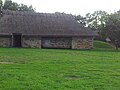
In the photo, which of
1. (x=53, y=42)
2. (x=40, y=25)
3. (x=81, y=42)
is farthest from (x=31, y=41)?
(x=81, y=42)

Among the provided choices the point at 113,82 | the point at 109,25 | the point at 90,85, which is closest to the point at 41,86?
the point at 90,85

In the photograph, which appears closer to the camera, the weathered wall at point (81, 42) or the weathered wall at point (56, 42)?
the weathered wall at point (56, 42)

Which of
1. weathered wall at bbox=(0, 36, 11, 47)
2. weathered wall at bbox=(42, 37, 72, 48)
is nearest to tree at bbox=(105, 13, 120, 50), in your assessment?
weathered wall at bbox=(42, 37, 72, 48)

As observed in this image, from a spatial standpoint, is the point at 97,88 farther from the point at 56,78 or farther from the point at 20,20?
the point at 20,20

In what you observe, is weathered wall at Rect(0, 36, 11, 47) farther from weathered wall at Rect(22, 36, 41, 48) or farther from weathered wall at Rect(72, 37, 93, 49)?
weathered wall at Rect(72, 37, 93, 49)

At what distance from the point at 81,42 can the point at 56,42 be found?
307 centimetres

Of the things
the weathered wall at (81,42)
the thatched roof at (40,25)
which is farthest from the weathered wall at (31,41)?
the weathered wall at (81,42)

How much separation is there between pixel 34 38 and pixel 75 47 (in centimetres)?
517

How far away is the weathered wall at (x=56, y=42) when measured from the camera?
37.7 m

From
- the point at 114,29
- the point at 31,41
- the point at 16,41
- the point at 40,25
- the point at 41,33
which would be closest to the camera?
the point at 41,33

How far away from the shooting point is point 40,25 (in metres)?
38.3

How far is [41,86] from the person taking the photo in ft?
32.0

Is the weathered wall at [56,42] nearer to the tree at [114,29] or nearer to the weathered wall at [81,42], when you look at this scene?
the weathered wall at [81,42]

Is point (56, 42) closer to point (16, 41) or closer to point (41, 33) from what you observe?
point (41, 33)
